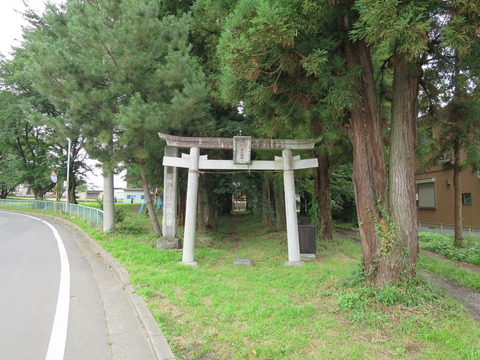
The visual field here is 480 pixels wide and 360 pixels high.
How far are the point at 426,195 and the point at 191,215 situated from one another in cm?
1987

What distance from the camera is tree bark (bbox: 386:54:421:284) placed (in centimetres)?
466

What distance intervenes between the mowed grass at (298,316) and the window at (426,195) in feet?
57.8

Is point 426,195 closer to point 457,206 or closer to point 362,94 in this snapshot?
point 457,206

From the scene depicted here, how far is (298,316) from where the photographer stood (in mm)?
4168

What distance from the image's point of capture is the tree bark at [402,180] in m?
4.66

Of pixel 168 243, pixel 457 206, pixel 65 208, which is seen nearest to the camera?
pixel 168 243

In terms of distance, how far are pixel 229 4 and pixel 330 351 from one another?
757cm

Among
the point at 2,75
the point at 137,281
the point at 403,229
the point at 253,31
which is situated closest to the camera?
the point at 253,31

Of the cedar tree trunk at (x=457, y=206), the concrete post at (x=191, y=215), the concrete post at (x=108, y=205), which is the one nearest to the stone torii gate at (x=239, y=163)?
the concrete post at (x=191, y=215)

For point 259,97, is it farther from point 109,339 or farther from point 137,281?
point 109,339

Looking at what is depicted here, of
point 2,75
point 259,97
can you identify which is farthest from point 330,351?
point 2,75

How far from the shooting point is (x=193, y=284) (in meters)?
5.66

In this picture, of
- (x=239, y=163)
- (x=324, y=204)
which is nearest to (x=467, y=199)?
(x=324, y=204)

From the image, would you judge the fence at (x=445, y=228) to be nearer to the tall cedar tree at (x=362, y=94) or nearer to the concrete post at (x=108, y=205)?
the tall cedar tree at (x=362, y=94)
